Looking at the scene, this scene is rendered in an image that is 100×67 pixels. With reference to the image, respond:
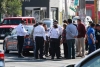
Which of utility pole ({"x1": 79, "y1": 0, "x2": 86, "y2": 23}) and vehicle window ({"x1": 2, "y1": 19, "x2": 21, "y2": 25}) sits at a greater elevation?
utility pole ({"x1": 79, "y1": 0, "x2": 86, "y2": 23})

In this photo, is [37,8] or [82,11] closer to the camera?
[82,11]

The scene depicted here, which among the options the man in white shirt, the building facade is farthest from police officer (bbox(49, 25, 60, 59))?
the building facade

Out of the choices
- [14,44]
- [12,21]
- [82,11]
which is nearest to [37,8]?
[12,21]

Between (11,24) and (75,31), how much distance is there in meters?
13.8

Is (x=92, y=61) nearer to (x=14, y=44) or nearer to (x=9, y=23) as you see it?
(x=14, y=44)

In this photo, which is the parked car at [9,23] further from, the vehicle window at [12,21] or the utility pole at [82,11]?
the utility pole at [82,11]

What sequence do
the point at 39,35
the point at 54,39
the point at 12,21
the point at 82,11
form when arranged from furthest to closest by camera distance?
1. the point at 12,21
2. the point at 82,11
3. the point at 54,39
4. the point at 39,35

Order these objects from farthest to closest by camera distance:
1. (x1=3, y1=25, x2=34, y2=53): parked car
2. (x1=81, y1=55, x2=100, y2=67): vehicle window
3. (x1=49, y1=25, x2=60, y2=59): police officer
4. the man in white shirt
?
(x1=3, y1=25, x2=34, y2=53): parked car
(x1=49, y1=25, x2=60, y2=59): police officer
the man in white shirt
(x1=81, y1=55, x2=100, y2=67): vehicle window

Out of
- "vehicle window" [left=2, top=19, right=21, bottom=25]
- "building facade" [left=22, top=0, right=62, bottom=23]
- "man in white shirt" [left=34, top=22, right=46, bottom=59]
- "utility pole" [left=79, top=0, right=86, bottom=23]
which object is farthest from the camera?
"building facade" [left=22, top=0, right=62, bottom=23]

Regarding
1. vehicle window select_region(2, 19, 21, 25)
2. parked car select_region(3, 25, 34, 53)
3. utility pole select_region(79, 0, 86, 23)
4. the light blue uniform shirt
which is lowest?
parked car select_region(3, 25, 34, 53)

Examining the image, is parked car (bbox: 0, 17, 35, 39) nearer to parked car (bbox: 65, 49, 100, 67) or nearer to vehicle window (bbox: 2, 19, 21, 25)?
vehicle window (bbox: 2, 19, 21, 25)

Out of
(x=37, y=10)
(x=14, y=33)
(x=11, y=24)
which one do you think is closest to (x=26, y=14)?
(x=37, y=10)

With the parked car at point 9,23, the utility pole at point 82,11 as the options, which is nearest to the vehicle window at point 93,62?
the utility pole at point 82,11

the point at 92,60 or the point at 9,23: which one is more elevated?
the point at 92,60
